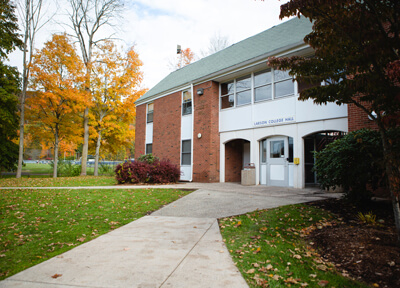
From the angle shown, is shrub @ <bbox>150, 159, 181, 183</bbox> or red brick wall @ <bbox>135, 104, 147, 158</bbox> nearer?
shrub @ <bbox>150, 159, 181, 183</bbox>

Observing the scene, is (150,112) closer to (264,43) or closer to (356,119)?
(264,43)

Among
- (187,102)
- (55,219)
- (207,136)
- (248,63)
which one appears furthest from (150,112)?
(55,219)

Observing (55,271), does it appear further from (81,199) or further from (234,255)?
(81,199)

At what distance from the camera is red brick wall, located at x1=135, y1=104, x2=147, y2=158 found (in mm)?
19234

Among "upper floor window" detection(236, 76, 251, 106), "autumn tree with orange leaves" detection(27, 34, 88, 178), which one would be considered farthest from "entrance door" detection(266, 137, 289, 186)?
"autumn tree with orange leaves" detection(27, 34, 88, 178)

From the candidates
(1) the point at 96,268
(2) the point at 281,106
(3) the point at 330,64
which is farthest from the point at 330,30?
(2) the point at 281,106

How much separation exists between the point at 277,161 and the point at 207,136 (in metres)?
3.97

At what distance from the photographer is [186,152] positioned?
1526cm

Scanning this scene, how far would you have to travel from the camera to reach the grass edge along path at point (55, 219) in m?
3.66

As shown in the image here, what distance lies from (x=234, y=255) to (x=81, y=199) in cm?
593

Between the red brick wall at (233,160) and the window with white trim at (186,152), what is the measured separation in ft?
7.64

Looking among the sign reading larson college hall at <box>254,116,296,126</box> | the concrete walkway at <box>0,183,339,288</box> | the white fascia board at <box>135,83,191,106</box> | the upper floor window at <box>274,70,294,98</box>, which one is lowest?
the concrete walkway at <box>0,183,339,288</box>

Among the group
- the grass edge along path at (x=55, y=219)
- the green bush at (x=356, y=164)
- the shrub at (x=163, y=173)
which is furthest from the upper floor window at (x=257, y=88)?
the grass edge along path at (x=55, y=219)

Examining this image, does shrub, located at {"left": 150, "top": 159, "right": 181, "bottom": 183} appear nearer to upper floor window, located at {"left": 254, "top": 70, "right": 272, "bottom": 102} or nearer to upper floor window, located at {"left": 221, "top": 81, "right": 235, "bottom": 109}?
upper floor window, located at {"left": 221, "top": 81, "right": 235, "bottom": 109}
